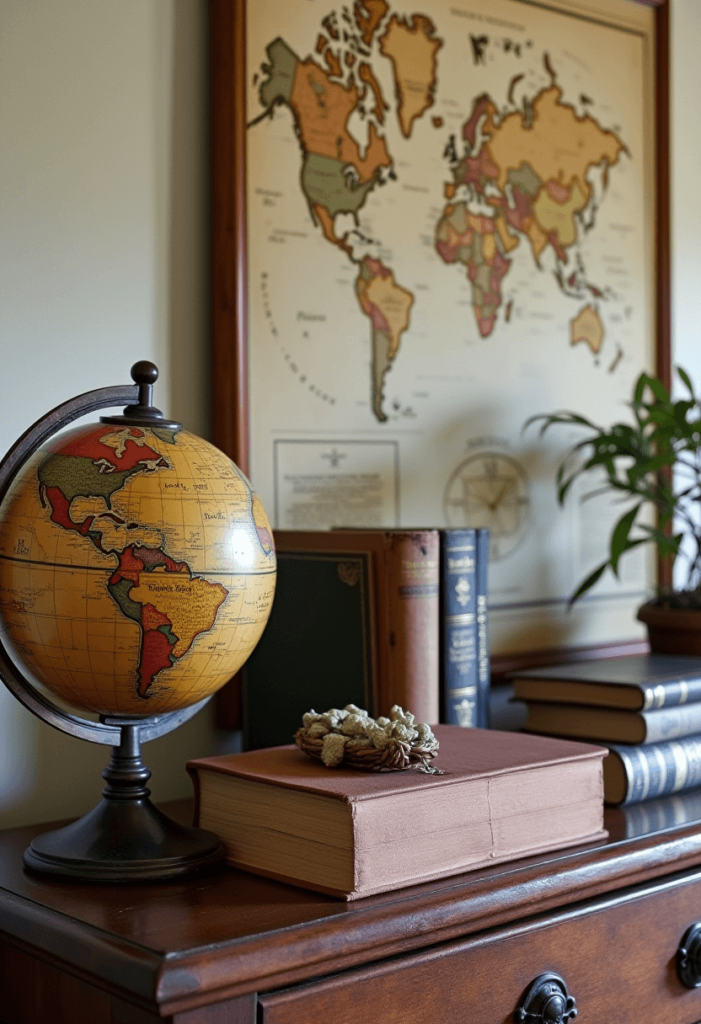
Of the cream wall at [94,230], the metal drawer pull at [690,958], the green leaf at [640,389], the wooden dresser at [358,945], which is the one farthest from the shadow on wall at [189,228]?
the metal drawer pull at [690,958]

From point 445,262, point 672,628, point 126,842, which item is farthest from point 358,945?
point 445,262

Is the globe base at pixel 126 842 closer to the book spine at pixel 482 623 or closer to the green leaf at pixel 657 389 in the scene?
the book spine at pixel 482 623

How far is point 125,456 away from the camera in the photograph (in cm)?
99

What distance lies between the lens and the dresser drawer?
3.10 feet

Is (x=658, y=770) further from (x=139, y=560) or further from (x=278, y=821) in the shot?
(x=139, y=560)

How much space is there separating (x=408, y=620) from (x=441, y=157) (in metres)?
0.77

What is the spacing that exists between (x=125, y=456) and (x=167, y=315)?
0.48m

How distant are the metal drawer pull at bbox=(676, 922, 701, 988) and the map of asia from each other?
0.65m

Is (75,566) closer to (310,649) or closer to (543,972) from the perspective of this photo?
(310,649)

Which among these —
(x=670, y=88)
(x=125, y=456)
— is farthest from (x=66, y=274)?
(x=670, y=88)

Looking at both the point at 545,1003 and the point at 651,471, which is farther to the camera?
the point at 651,471

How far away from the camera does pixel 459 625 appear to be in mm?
1373

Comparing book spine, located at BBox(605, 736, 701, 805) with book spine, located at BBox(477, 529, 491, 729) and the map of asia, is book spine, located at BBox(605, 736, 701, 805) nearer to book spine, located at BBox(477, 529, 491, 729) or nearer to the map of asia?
book spine, located at BBox(477, 529, 491, 729)

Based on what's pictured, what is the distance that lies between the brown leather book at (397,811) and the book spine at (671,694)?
0.79 ft
